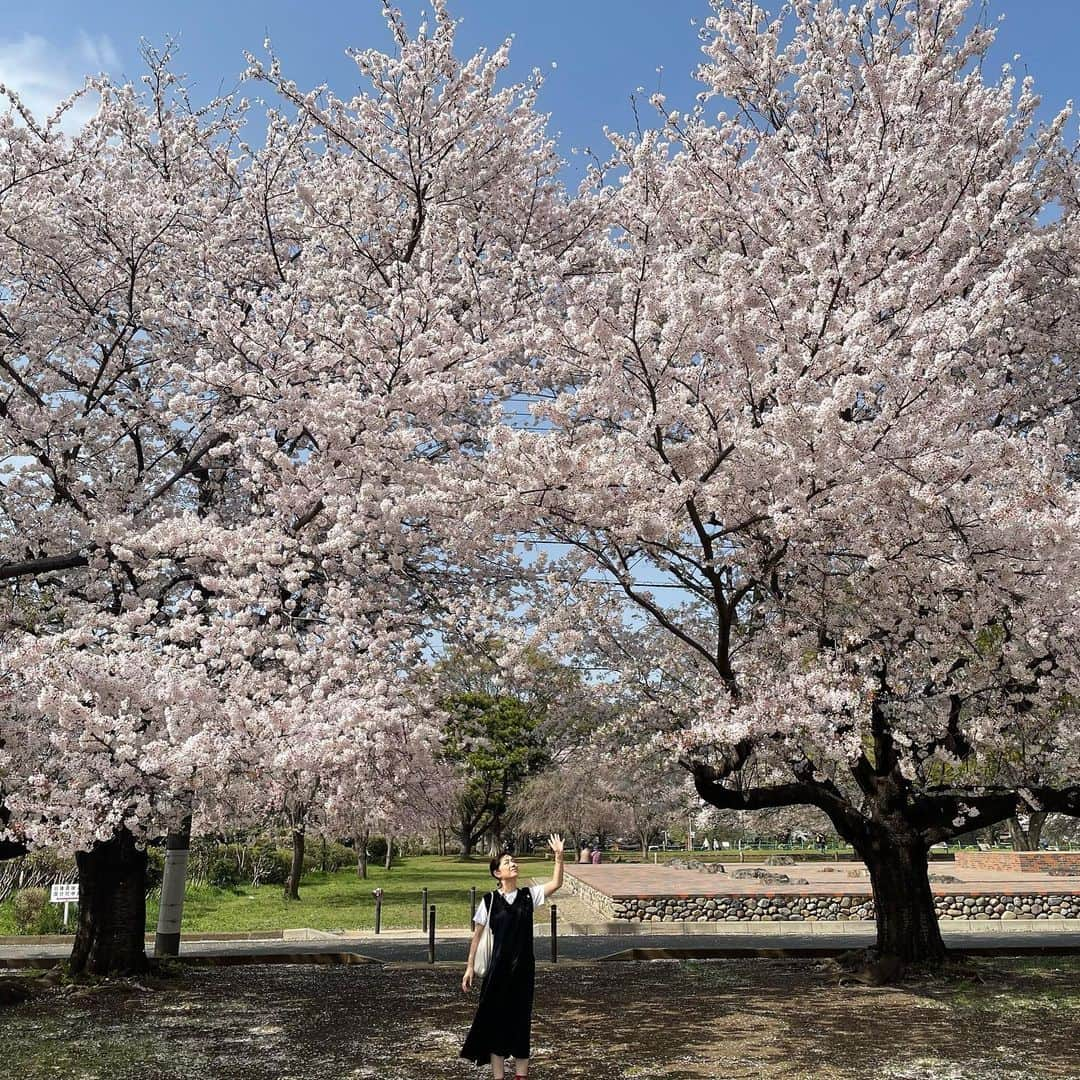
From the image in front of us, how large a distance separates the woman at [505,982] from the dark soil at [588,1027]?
1.41 metres

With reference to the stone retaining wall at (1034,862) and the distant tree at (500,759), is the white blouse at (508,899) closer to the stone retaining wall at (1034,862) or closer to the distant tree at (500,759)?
the stone retaining wall at (1034,862)

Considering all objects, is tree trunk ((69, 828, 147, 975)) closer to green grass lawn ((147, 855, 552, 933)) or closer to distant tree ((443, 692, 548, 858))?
green grass lawn ((147, 855, 552, 933))

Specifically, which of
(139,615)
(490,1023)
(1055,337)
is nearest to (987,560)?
(1055,337)

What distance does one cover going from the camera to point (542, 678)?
11.3 metres

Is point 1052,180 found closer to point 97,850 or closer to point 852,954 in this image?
point 852,954

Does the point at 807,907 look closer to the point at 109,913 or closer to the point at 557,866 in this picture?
the point at 109,913

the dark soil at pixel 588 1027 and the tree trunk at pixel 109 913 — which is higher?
the tree trunk at pixel 109 913

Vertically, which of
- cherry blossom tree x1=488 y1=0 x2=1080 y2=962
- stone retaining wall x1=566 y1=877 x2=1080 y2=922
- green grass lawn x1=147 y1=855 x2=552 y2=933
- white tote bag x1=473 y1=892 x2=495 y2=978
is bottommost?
green grass lawn x1=147 y1=855 x2=552 y2=933

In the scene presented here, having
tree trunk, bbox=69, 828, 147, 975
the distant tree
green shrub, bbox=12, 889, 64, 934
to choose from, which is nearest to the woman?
tree trunk, bbox=69, 828, 147, 975

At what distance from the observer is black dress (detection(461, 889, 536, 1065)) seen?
5.89 metres

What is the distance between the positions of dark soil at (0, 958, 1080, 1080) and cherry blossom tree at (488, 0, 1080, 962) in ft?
6.29

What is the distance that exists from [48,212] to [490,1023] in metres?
9.30

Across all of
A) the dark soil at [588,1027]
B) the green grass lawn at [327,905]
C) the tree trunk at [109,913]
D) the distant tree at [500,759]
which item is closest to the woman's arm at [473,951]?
the dark soil at [588,1027]

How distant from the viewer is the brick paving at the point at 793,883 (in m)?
21.0
